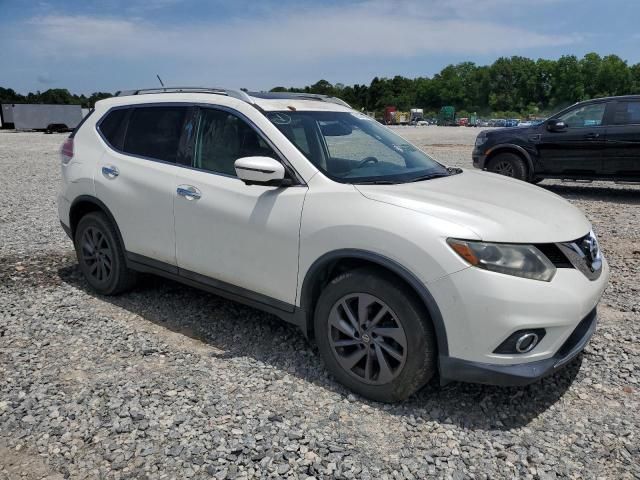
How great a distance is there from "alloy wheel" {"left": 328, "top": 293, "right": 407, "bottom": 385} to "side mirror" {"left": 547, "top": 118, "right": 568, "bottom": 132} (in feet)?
28.1

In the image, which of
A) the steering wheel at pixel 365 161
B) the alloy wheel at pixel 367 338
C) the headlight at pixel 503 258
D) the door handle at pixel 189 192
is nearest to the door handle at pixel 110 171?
the door handle at pixel 189 192

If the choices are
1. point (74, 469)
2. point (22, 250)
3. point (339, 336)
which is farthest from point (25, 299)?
point (339, 336)

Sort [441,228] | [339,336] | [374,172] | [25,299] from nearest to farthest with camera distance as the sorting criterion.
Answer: [441,228] → [339,336] → [374,172] → [25,299]

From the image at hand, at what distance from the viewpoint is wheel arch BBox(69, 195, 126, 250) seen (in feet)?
15.0

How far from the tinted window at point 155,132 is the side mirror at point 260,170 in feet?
3.36

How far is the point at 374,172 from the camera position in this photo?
360 centimetres

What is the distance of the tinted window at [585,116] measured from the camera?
9.92 metres

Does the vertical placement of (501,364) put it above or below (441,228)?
below

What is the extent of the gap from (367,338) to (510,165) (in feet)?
28.5

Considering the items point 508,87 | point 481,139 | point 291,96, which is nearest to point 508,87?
point 508,87

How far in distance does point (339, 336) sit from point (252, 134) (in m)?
1.52

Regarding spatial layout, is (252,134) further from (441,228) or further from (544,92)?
(544,92)

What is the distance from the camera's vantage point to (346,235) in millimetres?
3078

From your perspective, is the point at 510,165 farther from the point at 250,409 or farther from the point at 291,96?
the point at 250,409
